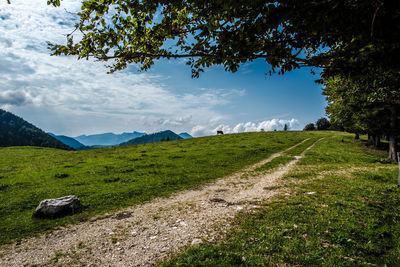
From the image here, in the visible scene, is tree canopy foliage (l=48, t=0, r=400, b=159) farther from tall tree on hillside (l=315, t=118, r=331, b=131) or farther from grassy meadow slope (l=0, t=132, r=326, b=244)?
tall tree on hillside (l=315, t=118, r=331, b=131)

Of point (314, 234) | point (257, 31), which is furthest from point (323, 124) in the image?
point (257, 31)

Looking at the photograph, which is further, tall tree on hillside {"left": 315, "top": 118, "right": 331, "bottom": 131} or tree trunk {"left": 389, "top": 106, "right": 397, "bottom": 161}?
tall tree on hillside {"left": 315, "top": 118, "right": 331, "bottom": 131}

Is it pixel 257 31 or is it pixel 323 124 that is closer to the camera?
pixel 257 31

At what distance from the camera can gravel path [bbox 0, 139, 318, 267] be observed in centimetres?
637

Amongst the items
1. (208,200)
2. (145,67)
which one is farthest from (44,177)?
(145,67)

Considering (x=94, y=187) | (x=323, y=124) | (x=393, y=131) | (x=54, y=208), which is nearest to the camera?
(x=54, y=208)

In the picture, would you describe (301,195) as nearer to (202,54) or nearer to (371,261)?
(371,261)

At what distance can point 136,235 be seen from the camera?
773 centimetres

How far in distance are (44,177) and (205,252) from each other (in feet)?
62.1

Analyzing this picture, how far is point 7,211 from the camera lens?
10539 mm

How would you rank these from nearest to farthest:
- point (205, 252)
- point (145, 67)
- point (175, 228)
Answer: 1. point (205, 252)
2. point (145, 67)
3. point (175, 228)

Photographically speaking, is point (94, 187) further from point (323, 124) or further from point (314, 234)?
point (323, 124)

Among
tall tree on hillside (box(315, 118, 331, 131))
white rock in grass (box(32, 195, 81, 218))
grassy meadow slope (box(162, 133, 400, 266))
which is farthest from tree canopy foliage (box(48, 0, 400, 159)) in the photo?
tall tree on hillside (box(315, 118, 331, 131))

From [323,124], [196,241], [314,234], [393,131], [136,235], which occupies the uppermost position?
[323,124]
